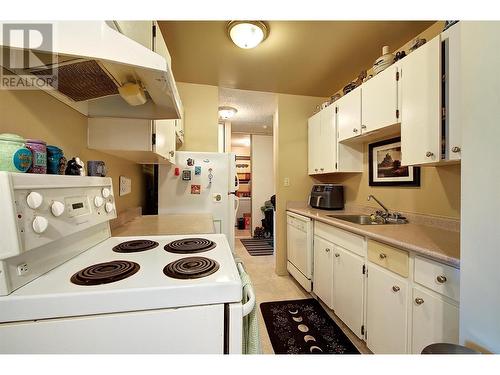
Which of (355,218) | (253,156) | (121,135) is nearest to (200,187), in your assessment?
(121,135)

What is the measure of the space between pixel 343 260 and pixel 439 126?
113 centimetres

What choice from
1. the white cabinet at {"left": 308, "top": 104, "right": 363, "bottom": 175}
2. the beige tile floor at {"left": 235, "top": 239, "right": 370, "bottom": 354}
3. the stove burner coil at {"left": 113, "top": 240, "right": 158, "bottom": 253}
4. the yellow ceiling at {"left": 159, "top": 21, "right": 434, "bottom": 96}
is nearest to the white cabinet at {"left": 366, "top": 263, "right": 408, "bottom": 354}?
the beige tile floor at {"left": 235, "top": 239, "right": 370, "bottom": 354}

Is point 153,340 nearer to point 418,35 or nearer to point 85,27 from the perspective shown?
point 85,27

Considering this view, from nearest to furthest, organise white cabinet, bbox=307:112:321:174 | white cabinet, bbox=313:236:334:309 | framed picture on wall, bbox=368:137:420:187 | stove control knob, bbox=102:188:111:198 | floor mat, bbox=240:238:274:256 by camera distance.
Result: stove control knob, bbox=102:188:111:198 < framed picture on wall, bbox=368:137:420:187 < white cabinet, bbox=313:236:334:309 < white cabinet, bbox=307:112:321:174 < floor mat, bbox=240:238:274:256

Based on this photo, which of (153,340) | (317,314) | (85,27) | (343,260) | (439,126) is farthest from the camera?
(317,314)

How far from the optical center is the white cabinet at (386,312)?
1.21m

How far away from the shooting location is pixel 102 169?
3.68 ft

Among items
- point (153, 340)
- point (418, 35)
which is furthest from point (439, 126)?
point (153, 340)

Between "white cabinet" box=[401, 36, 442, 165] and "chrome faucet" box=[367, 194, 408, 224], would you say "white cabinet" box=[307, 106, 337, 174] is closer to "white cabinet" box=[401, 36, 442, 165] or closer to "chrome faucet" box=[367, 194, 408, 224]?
"chrome faucet" box=[367, 194, 408, 224]

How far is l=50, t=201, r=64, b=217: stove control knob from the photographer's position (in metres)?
0.68

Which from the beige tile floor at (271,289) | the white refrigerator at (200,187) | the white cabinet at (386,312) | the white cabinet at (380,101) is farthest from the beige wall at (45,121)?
the white cabinet at (380,101)

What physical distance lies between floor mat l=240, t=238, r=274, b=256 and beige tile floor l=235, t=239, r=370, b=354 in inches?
17.2

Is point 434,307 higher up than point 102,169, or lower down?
lower down

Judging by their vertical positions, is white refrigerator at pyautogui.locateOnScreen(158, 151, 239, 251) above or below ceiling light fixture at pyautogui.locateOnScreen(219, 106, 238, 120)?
below
